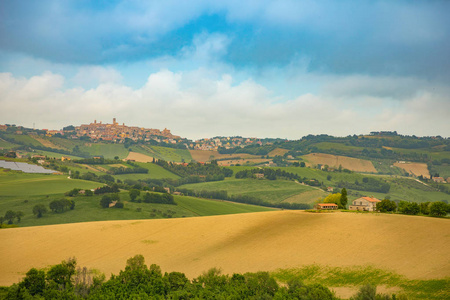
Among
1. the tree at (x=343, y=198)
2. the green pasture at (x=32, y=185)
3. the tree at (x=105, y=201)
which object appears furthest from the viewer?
the green pasture at (x=32, y=185)

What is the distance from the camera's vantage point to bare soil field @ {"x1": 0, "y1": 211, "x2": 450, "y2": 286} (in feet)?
196

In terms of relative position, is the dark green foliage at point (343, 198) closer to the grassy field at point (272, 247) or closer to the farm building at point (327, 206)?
the farm building at point (327, 206)

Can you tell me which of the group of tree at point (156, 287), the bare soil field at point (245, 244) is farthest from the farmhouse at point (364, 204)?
the group of tree at point (156, 287)

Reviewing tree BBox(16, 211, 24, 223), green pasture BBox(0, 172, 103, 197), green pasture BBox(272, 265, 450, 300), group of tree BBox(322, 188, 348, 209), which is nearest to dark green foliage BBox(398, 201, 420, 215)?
group of tree BBox(322, 188, 348, 209)

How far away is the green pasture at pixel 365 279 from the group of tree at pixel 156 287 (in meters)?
5.24

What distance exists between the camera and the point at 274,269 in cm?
5875

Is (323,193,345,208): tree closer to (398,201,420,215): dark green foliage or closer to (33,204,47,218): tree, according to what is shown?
(398,201,420,215): dark green foliage

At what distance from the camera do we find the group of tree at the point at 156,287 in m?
46.8

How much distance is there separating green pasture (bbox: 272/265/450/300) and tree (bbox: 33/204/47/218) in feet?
291

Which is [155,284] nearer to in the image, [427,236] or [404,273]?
[404,273]

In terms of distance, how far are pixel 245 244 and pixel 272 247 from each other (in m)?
4.85

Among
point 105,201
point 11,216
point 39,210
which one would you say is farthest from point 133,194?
point 11,216

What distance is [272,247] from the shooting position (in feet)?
225

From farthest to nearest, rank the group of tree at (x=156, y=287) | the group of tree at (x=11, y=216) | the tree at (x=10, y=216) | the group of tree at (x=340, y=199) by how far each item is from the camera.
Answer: the group of tree at (x=11, y=216)
the tree at (x=10, y=216)
the group of tree at (x=340, y=199)
the group of tree at (x=156, y=287)
